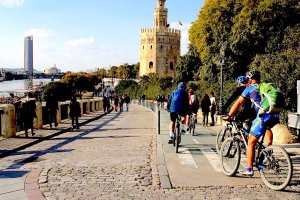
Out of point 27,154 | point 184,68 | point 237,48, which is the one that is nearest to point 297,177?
point 27,154

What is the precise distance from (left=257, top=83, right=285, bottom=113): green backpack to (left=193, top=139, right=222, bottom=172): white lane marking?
2.03 metres

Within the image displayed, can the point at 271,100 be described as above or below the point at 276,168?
above

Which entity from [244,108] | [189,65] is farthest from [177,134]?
[189,65]

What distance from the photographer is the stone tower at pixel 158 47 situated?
14938 cm

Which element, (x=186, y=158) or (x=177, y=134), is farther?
(x=177, y=134)

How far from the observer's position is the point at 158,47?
494ft

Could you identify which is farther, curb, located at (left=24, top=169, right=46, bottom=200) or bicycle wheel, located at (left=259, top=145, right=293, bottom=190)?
curb, located at (left=24, top=169, right=46, bottom=200)

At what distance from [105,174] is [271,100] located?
11.3 ft

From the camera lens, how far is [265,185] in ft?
24.1

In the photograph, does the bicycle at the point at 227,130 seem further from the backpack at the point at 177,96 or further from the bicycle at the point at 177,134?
the backpack at the point at 177,96

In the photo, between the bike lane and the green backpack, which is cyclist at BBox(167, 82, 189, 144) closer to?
the bike lane

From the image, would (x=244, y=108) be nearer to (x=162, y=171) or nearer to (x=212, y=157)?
(x=212, y=157)

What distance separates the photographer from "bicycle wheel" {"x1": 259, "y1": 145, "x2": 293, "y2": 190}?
22.2 ft

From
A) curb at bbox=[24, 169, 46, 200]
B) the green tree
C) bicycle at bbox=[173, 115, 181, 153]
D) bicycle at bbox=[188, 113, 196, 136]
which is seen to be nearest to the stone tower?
the green tree
